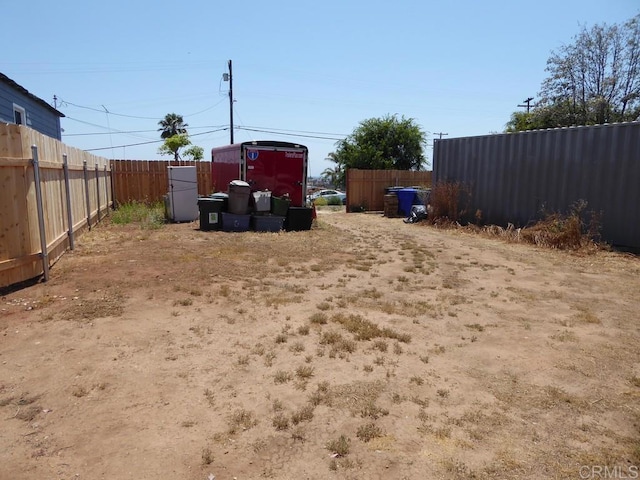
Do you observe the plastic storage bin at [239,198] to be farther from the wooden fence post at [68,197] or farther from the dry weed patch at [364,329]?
the dry weed patch at [364,329]

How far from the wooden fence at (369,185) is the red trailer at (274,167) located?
24.4ft

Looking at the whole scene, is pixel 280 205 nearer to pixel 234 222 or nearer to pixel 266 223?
pixel 266 223

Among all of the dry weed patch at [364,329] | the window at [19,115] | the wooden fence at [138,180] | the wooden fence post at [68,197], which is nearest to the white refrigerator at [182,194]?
the wooden fence at [138,180]

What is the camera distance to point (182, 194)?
13.9 meters

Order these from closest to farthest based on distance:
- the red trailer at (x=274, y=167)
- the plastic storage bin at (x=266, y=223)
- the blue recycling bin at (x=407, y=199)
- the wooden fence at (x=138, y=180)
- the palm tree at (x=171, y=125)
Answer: the plastic storage bin at (x=266, y=223) → the red trailer at (x=274, y=167) → the wooden fence at (x=138, y=180) → the blue recycling bin at (x=407, y=199) → the palm tree at (x=171, y=125)

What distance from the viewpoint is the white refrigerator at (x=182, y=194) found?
13.7 m

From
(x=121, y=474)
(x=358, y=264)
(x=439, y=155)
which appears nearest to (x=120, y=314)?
(x=121, y=474)

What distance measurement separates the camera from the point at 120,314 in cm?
518

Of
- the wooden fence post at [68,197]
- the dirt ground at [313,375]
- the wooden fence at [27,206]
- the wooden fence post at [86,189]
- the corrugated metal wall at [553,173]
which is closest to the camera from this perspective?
the dirt ground at [313,375]

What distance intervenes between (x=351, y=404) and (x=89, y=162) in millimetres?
11742

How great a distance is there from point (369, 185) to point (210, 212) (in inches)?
433

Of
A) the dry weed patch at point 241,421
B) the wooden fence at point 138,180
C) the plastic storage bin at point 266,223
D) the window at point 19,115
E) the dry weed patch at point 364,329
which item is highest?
the window at point 19,115

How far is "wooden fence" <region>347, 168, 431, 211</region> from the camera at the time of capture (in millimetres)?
21344

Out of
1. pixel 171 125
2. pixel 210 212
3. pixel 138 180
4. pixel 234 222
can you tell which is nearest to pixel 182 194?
pixel 210 212
